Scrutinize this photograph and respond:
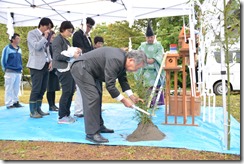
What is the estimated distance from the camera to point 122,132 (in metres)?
3.43

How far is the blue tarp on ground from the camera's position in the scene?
282 centimetres

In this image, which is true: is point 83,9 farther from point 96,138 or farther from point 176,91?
point 96,138

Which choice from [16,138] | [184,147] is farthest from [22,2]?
[184,147]

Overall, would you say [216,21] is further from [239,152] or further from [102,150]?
[102,150]

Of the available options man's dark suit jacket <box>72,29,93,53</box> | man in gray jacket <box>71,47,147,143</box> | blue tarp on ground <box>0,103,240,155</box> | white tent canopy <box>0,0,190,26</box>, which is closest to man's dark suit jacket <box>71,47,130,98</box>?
man in gray jacket <box>71,47,147,143</box>

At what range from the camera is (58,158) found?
2.52 metres

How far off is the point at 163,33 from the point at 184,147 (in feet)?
29.6

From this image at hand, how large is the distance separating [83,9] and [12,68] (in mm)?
1798

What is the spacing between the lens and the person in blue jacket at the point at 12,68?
526 centimetres

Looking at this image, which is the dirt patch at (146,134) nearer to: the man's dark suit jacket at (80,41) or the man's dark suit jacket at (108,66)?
the man's dark suit jacket at (108,66)

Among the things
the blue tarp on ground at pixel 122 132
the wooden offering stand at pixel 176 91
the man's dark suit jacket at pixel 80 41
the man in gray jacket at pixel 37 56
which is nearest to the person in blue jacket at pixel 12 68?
the blue tarp on ground at pixel 122 132

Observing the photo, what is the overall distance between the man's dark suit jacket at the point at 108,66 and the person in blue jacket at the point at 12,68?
280 centimetres

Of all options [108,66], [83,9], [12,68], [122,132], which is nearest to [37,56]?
[12,68]

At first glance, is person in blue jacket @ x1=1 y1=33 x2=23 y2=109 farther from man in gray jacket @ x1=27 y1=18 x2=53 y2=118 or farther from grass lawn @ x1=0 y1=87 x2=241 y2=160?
grass lawn @ x1=0 y1=87 x2=241 y2=160
